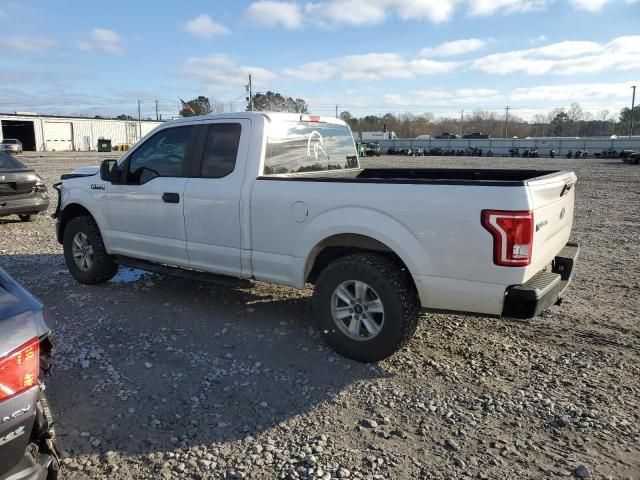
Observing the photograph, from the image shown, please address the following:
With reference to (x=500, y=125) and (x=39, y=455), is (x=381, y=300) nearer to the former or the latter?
(x=39, y=455)

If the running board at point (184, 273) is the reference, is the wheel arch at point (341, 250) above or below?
above

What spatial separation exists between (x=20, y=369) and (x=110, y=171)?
446 cm

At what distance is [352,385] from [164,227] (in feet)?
9.04

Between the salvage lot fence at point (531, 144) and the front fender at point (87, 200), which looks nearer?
the front fender at point (87, 200)

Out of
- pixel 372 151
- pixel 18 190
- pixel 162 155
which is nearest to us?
pixel 162 155

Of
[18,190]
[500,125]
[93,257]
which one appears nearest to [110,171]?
[93,257]

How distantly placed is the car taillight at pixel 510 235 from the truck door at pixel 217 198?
2.37 m

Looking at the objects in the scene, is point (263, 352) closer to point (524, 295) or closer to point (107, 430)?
point (107, 430)

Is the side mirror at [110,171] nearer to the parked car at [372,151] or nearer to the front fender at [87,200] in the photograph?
the front fender at [87,200]

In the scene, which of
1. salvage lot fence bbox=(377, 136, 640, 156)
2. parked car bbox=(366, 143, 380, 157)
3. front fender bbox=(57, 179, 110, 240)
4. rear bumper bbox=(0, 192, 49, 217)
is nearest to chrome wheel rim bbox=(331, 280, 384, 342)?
front fender bbox=(57, 179, 110, 240)

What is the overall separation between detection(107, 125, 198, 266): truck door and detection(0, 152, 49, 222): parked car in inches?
216

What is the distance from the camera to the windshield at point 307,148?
196 inches

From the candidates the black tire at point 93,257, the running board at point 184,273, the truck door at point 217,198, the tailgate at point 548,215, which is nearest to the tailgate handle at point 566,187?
the tailgate at point 548,215

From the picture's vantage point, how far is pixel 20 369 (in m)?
1.88
